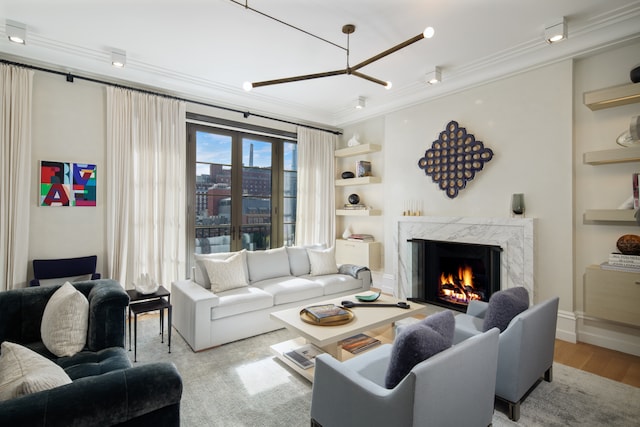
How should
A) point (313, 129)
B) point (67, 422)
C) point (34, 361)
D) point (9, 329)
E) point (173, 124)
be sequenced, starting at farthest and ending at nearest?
point (313, 129), point (173, 124), point (9, 329), point (34, 361), point (67, 422)

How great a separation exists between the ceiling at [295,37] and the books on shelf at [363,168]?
150cm

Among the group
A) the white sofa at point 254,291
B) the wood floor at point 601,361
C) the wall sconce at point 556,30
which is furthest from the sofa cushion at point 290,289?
the wall sconce at point 556,30

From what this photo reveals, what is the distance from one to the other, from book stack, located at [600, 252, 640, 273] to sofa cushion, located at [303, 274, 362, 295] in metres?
2.60

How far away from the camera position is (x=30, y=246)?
11.3 feet

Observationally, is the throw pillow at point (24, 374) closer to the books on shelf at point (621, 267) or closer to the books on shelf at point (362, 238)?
the books on shelf at point (621, 267)

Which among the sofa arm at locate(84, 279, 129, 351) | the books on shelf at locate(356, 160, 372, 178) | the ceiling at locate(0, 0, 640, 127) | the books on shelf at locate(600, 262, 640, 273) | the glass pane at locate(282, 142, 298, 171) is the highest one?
the ceiling at locate(0, 0, 640, 127)

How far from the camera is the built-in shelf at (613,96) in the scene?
2855mm

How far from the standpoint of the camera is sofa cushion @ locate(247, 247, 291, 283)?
4.07m

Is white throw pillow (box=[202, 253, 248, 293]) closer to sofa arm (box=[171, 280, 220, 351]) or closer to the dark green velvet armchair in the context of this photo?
sofa arm (box=[171, 280, 220, 351])

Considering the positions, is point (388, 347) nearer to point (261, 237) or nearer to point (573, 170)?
point (573, 170)

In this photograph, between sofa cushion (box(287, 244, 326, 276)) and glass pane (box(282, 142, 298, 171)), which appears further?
glass pane (box(282, 142, 298, 171))

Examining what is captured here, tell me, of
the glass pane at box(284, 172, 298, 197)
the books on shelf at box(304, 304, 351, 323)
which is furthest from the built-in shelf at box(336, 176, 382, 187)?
the books on shelf at box(304, 304, 351, 323)

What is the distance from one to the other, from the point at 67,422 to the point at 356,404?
116cm

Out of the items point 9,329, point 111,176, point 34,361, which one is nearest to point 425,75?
point 111,176
